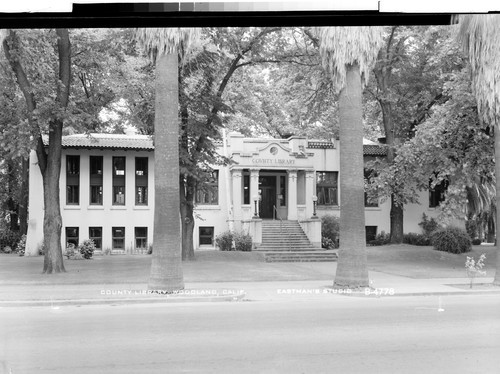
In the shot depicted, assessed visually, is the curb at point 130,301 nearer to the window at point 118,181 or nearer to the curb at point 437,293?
the curb at point 437,293

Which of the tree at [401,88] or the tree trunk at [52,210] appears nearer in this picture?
the tree trunk at [52,210]

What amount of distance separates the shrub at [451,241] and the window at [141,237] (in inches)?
703

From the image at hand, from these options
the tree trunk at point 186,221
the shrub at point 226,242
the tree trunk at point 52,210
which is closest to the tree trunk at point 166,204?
the tree trunk at point 52,210

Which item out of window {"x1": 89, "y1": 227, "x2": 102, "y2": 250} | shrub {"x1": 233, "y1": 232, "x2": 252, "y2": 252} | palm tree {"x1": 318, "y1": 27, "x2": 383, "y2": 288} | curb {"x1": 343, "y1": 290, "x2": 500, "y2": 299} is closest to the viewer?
curb {"x1": 343, "y1": 290, "x2": 500, "y2": 299}

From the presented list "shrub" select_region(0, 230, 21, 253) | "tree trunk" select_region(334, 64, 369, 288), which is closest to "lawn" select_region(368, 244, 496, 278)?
"tree trunk" select_region(334, 64, 369, 288)

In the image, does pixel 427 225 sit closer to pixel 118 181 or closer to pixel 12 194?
pixel 118 181

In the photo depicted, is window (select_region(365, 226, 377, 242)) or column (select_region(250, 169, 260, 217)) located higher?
column (select_region(250, 169, 260, 217))

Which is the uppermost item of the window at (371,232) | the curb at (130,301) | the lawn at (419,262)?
the window at (371,232)

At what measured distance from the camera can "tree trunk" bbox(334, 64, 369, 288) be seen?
16.2 m

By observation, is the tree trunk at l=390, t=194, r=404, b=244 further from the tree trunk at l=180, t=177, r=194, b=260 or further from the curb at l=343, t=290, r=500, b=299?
the curb at l=343, t=290, r=500, b=299

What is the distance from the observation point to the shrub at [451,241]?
1192 inches

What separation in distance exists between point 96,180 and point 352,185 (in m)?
22.8

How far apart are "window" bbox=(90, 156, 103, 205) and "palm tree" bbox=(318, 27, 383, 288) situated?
22.2 metres

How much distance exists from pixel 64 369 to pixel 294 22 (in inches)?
260
